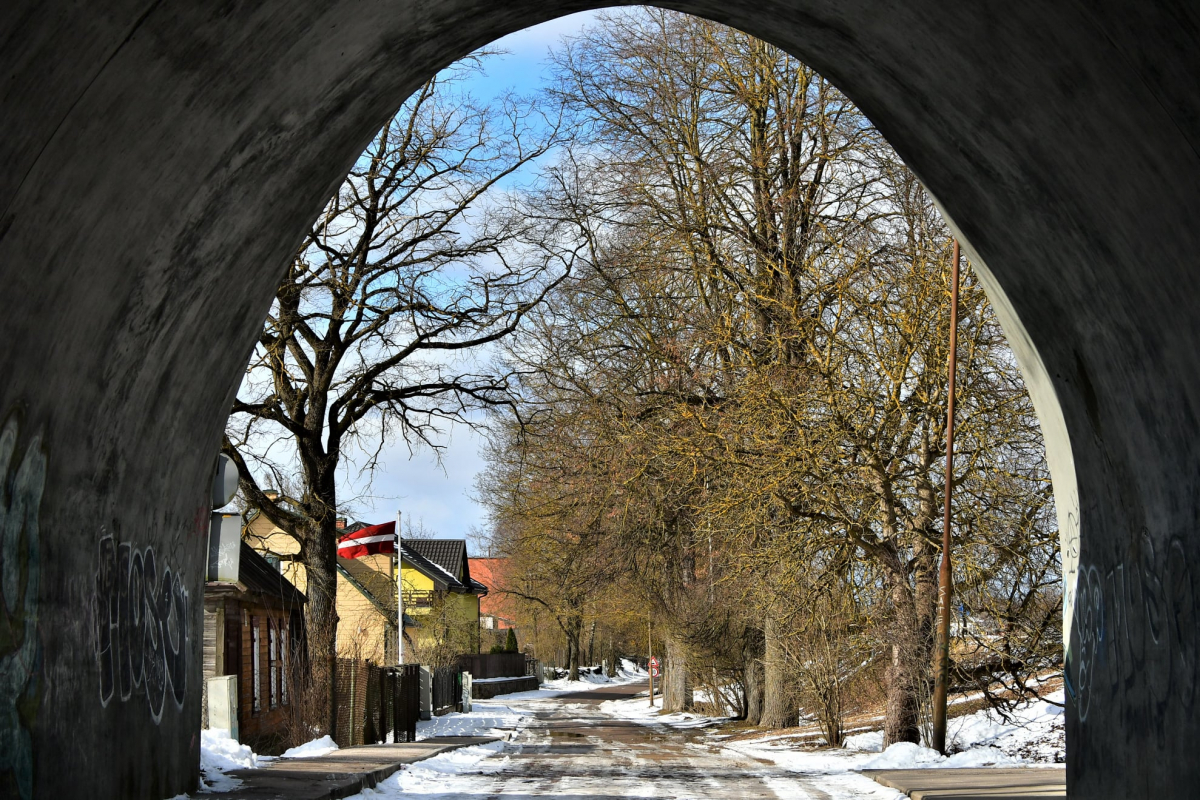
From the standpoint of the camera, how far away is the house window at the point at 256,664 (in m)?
25.8

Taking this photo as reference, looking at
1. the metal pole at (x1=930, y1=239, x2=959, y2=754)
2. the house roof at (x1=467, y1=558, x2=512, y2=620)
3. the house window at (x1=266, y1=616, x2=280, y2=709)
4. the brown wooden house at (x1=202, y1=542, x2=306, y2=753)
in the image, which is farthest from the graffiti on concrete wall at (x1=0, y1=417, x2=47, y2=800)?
the house roof at (x1=467, y1=558, x2=512, y2=620)

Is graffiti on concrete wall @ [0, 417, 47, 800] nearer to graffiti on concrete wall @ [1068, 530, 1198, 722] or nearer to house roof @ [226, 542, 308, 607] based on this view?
graffiti on concrete wall @ [1068, 530, 1198, 722]

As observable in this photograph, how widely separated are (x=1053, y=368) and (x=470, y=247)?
16.4 metres

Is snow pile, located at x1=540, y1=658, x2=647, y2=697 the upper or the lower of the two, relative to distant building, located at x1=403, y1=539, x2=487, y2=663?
lower

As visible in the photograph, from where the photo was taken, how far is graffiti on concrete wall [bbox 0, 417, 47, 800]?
5570 millimetres

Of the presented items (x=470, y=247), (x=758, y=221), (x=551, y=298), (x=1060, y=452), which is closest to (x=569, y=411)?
(x=551, y=298)

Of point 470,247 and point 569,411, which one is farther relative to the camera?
point 569,411

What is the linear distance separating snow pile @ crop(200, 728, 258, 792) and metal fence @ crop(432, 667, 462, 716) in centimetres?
1925

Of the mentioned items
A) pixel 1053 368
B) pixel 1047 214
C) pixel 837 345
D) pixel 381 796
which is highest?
pixel 837 345

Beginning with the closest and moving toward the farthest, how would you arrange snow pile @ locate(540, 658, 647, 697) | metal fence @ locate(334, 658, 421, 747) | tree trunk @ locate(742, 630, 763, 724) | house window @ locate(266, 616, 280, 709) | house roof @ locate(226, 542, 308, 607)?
metal fence @ locate(334, 658, 421, 747) < house roof @ locate(226, 542, 308, 607) < house window @ locate(266, 616, 280, 709) < tree trunk @ locate(742, 630, 763, 724) < snow pile @ locate(540, 658, 647, 697)

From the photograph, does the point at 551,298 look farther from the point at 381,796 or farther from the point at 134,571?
the point at 134,571

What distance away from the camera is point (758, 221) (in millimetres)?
22750

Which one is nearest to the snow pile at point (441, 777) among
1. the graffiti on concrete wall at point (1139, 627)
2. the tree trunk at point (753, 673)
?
the graffiti on concrete wall at point (1139, 627)

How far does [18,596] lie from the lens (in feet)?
18.8
